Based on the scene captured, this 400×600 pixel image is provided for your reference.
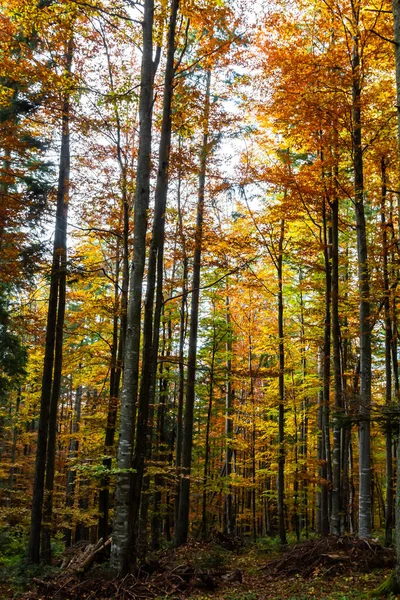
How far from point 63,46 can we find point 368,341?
11.3 metres

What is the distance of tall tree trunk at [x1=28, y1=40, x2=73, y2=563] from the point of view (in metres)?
11.0

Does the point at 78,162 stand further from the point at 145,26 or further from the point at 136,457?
the point at 136,457

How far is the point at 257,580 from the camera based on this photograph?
7.95m

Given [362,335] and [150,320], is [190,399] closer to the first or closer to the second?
[362,335]

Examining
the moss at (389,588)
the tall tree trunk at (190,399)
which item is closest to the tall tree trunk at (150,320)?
the tall tree trunk at (190,399)

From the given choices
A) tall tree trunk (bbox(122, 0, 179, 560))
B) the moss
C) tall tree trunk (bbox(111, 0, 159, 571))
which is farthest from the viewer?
tall tree trunk (bbox(122, 0, 179, 560))

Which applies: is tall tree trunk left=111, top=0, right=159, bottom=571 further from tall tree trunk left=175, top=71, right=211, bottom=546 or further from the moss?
tall tree trunk left=175, top=71, right=211, bottom=546

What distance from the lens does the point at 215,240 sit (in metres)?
12.2

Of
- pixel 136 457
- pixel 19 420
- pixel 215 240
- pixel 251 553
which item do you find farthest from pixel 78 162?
pixel 19 420

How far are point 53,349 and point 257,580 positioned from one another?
7431mm

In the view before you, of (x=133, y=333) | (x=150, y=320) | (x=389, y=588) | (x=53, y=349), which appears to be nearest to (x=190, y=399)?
(x=53, y=349)

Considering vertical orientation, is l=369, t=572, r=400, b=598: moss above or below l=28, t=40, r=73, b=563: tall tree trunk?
below

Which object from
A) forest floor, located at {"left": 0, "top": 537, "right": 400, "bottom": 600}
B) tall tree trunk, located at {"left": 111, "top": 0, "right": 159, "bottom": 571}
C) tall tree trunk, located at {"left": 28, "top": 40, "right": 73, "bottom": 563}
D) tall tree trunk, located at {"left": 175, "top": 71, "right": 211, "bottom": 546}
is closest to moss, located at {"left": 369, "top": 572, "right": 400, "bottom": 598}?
forest floor, located at {"left": 0, "top": 537, "right": 400, "bottom": 600}

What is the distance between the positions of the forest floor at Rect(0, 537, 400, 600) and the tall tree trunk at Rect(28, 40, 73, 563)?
7.01 ft
